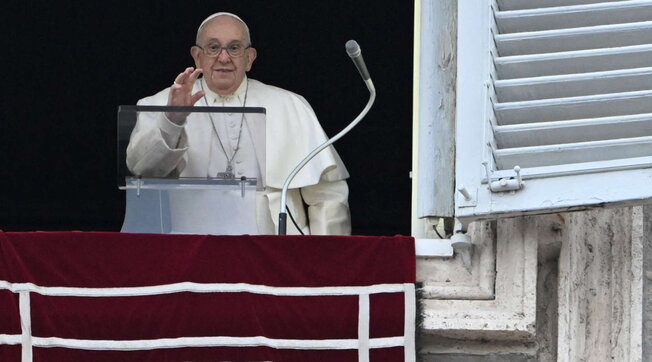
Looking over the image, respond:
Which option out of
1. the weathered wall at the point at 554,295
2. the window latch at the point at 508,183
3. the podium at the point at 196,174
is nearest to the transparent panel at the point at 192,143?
the podium at the point at 196,174

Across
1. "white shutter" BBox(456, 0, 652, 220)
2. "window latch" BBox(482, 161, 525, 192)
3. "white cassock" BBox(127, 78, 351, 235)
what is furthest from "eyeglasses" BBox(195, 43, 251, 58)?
"window latch" BBox(482, 161, 525, 192)

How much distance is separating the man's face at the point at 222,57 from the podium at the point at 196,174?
1.03 m

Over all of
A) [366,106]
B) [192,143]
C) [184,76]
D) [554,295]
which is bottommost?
[554,295]

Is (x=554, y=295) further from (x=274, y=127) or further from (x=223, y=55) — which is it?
(x=223, y=55)

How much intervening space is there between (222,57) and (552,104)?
2.00 metres

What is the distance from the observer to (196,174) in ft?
26.2

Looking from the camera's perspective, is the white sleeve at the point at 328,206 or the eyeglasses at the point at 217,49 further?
the eyeglasses at the point at 217,49

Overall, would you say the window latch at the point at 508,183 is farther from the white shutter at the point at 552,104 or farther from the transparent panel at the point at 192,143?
the transparent panel at the point at 192,143

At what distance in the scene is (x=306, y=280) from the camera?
7496 millimetres

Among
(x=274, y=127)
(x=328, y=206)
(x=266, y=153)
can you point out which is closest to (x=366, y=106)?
(x=266, y=153)

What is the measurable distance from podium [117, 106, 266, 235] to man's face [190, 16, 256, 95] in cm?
103

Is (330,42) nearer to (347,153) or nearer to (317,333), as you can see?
(347,153)

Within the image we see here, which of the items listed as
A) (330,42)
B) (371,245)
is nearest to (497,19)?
(371,245)

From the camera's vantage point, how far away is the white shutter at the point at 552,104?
23.9 feet
